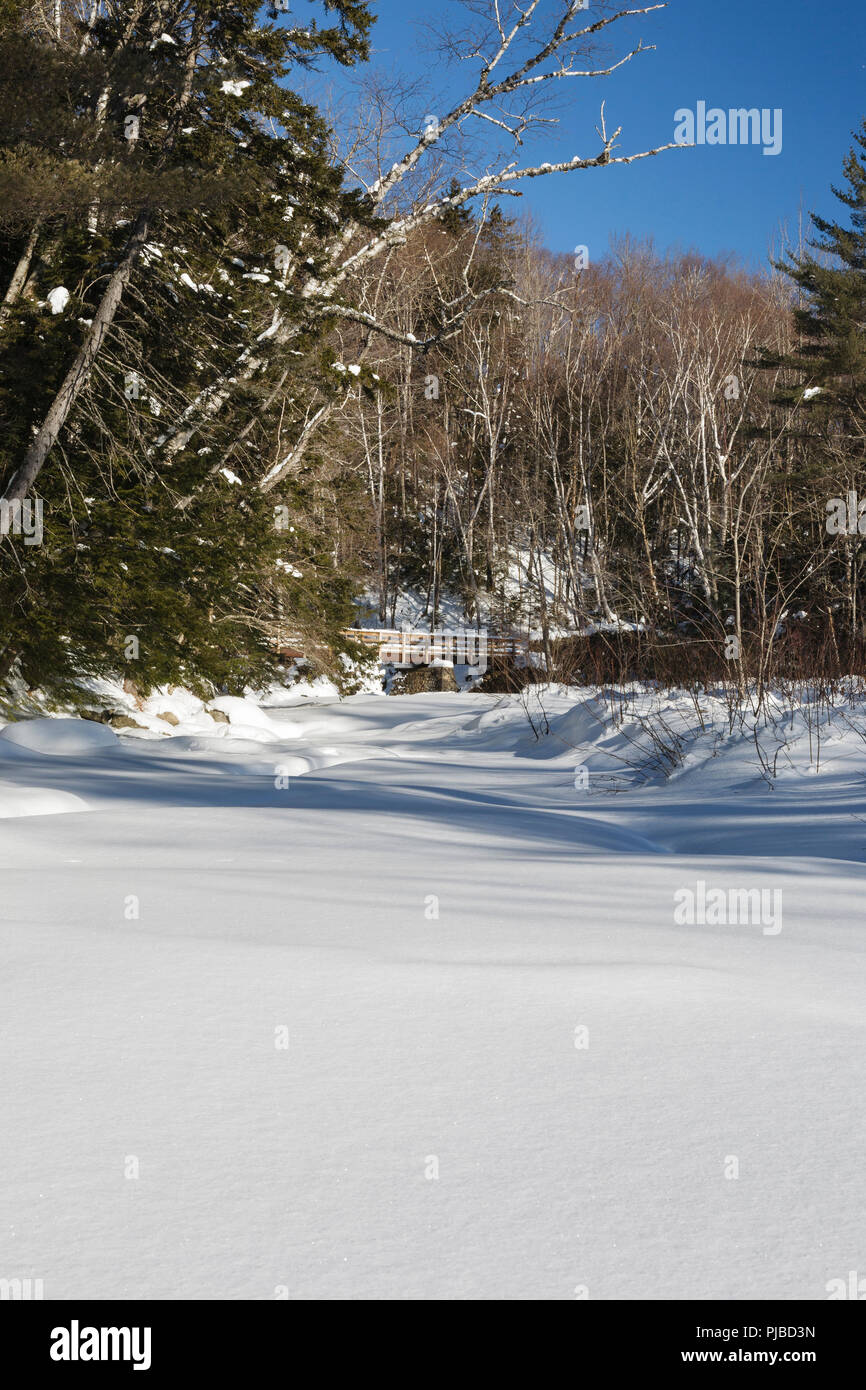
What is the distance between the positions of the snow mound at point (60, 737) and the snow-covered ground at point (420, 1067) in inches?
153

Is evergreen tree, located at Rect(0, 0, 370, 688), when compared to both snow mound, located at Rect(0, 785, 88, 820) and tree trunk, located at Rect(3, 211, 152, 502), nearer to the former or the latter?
tree trunk, located at Rect(3, 211, 152, 502)

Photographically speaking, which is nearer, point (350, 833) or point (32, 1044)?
point (32, 1044)

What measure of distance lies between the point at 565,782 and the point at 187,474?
4906 mm

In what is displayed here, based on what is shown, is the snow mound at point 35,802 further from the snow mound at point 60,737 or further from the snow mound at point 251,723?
the snow mound at point 251,723

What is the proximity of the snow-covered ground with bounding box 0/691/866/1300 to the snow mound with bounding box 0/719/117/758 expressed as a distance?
3882 millimetres

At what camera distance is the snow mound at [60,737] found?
8281 mm

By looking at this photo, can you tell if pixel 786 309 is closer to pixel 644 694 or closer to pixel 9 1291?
pixel 644 694

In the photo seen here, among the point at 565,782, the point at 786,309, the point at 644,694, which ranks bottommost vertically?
the point at 565,782

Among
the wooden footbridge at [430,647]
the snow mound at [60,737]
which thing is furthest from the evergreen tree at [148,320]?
the wooden footbridge at [430,647]

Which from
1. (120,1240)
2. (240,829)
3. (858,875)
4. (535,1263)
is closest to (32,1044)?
(120,1240)

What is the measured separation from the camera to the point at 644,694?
10.4m

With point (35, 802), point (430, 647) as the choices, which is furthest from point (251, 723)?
point (430, 647)

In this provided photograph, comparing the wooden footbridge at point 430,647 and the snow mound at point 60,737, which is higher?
the wooden footbridge at point 430,647

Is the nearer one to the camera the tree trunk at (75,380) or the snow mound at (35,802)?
the snow mound at (35,802)
